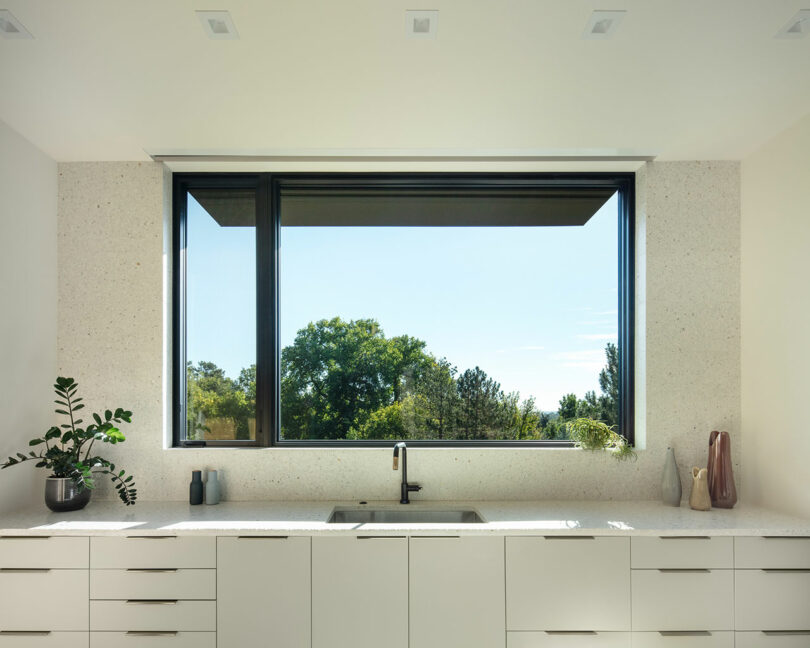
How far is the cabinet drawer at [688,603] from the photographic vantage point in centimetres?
257

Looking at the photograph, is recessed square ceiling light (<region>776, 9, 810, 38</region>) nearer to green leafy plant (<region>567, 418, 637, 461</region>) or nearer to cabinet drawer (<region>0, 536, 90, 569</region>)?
green leafy plant (<region>567, 418, 637, 461</region>)

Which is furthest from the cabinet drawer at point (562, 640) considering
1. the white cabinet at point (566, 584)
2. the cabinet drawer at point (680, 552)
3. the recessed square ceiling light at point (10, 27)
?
the recessed square ceiling light at point (10, 27)

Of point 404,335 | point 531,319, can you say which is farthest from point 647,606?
point 404,335

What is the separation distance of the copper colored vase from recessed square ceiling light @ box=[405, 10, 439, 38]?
236cm

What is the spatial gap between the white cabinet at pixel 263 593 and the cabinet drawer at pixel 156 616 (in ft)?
0.20

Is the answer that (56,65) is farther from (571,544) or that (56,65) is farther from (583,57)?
(571,544)

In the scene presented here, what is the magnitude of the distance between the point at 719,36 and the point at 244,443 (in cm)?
285

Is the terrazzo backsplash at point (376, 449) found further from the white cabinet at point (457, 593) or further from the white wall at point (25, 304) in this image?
the white cabinet at point (457, 593)

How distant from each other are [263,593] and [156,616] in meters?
0.47

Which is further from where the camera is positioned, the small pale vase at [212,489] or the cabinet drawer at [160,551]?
the small pale vase at [212,489]

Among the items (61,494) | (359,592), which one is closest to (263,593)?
(359,592)

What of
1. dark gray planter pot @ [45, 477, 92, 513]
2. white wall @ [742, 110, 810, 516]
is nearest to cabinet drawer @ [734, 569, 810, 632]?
white wall @ [742, 110, 810, 516]

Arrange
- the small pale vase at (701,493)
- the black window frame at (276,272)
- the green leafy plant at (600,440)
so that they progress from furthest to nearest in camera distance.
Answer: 1. the black window frame at (276,272)
2. the green leafy plant at (600,440)
3. the small pale vase at (701,493)

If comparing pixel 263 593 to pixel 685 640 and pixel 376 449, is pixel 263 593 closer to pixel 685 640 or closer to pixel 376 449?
pixel 376 449
